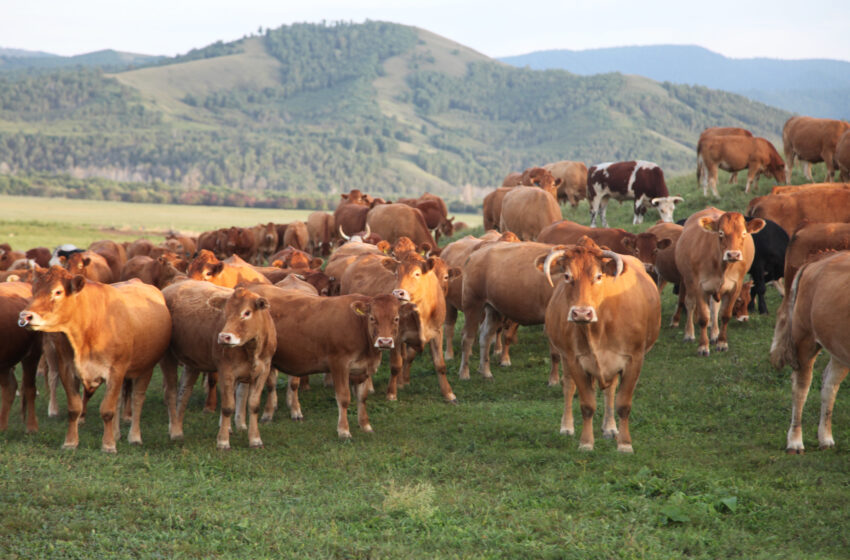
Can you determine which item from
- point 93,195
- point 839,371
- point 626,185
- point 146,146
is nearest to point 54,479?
point 839,371

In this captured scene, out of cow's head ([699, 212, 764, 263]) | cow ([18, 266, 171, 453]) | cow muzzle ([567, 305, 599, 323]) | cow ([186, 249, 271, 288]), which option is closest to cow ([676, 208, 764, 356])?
cow's head ([699, 212, 764, 263])

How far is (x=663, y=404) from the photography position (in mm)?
11500

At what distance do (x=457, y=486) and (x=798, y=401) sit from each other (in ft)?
12.6

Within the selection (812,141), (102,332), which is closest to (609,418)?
(102,332)

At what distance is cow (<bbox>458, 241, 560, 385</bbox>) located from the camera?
42.9ft

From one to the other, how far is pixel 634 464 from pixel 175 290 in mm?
6513

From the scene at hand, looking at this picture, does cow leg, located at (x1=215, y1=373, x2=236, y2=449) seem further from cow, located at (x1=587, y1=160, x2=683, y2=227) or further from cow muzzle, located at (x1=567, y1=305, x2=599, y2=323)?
cow, located at (x1=587, y1=160, x2=683, y2=227)

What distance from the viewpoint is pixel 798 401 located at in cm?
936

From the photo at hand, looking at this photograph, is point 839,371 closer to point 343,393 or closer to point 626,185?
point 343,393

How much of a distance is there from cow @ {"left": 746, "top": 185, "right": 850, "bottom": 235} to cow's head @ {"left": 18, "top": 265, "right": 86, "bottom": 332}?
1268cm

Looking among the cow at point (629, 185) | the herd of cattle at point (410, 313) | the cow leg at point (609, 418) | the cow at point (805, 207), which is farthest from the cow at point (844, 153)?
the cow leg at point (609, 418)

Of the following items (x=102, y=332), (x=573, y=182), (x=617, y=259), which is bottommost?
(x=102, y=332)

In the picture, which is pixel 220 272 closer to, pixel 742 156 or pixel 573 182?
pixel 742 156

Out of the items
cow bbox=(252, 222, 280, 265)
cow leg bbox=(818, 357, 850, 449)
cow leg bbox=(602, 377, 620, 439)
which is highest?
cow leg bbox=(818, 357, 850, 449)
